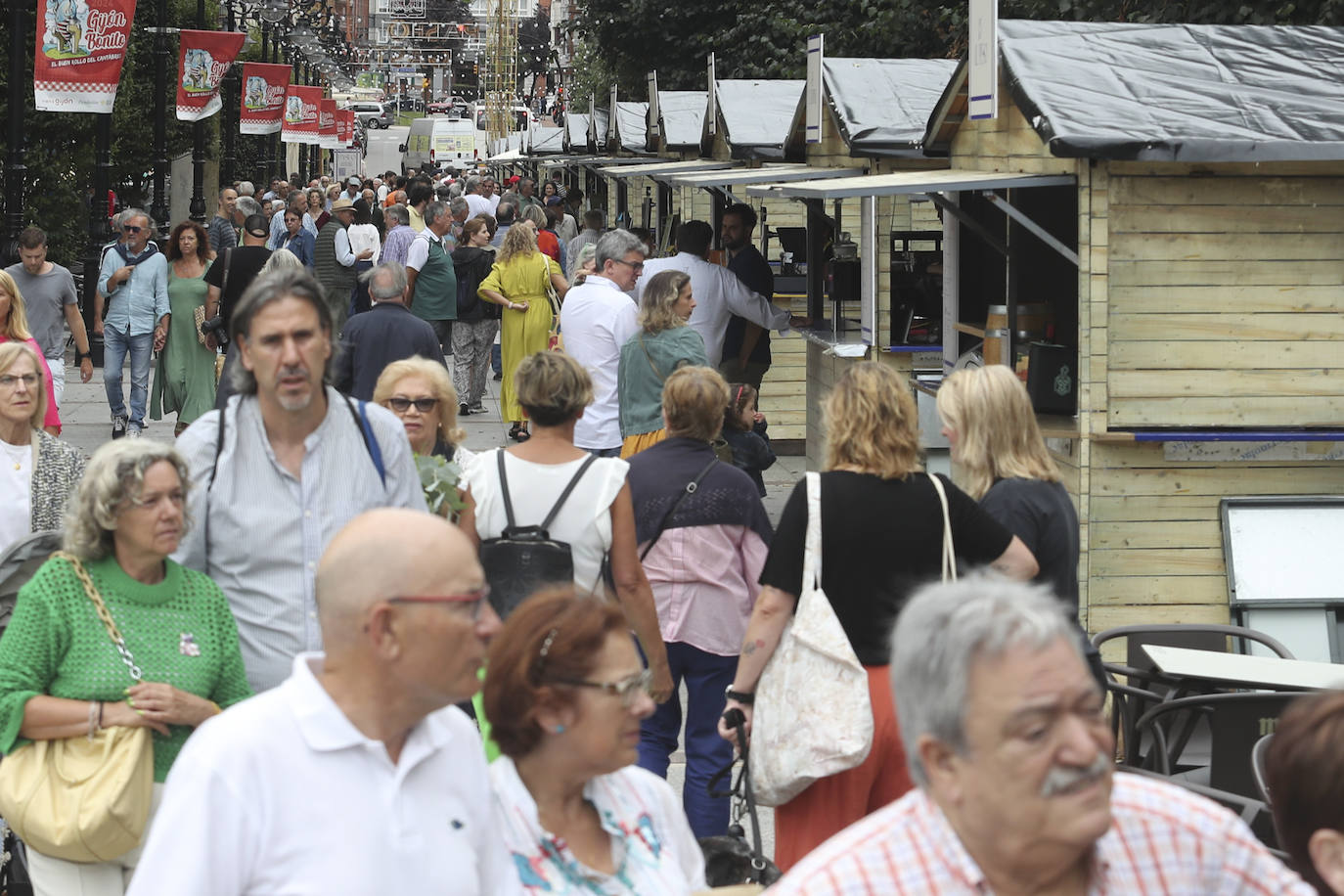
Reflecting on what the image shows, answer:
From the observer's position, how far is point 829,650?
450 cm

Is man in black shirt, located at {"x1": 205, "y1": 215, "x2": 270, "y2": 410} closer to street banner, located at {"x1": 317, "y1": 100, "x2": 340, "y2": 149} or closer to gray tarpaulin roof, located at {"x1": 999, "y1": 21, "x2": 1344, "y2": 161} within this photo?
gray tarpaulin roof, located at {"x1": 999, "y1": 21, "x2": 1344, "y2": 161}

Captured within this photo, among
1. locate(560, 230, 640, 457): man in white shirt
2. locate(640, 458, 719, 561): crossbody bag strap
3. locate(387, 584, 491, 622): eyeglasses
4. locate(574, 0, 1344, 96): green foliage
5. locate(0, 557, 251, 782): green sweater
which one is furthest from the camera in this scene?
locate(574, 0, 1344, 96): green foliage

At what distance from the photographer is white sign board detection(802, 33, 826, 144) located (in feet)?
42.1

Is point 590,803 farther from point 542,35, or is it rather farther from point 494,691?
point 542,35

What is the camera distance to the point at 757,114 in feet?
54.6

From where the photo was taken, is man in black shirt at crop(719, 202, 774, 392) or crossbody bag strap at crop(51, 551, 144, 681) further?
man in black shirt at crop(719, 202, 774, 392)

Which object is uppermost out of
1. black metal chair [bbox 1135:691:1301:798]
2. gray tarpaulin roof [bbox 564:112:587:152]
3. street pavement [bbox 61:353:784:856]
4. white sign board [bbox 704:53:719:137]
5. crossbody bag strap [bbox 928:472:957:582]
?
gray tarpaulin roof [bbox 564:112:587:152]

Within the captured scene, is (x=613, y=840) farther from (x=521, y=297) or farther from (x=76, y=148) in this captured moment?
(x=76, y=148)

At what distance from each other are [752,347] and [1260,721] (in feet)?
20.8

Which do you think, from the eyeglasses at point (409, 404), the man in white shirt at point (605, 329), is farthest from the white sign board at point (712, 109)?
the eyeglasses at point (409, 404)

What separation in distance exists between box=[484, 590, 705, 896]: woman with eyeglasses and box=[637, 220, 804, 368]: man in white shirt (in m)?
8.01

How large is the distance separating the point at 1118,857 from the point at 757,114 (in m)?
14.7

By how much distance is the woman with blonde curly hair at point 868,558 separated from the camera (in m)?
4.58

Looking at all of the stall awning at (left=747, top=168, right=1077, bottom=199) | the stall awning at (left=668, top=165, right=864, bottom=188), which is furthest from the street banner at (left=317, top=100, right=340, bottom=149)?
the stall awning at (left=747, top=168, right=1077, bottom=199)
